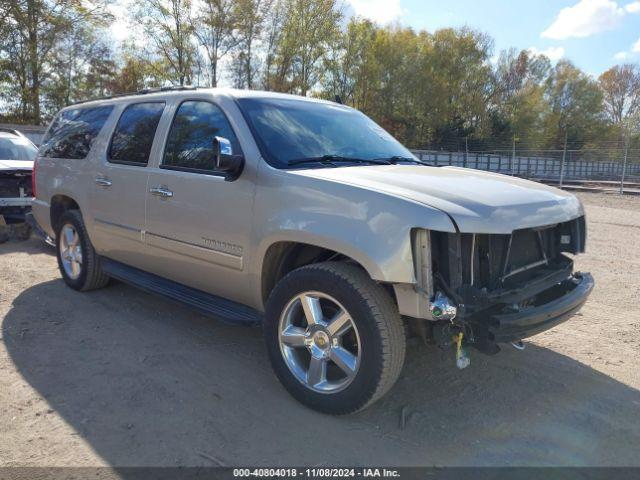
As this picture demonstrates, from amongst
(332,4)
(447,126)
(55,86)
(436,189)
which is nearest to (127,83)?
(55,86)

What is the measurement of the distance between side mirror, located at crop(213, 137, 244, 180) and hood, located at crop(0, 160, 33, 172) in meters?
5.93

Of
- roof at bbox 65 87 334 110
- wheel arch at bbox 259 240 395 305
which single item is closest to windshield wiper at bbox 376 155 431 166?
roof at bbox 65 87 334 110

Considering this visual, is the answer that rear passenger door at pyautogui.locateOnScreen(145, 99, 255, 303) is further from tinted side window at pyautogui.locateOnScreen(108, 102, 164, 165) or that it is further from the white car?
the white car

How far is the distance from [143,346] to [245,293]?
1.10m

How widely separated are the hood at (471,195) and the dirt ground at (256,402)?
1.17m

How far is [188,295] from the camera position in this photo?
13.1ft

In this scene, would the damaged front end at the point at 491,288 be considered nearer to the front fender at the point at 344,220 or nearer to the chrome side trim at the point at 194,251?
the front fender at the point at 344,220

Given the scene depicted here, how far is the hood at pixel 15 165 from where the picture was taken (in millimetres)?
7848

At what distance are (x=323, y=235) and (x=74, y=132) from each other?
3668mm

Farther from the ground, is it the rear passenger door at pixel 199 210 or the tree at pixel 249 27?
the tree at pixel 249 27

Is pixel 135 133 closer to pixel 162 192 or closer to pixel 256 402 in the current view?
pixel 162 192

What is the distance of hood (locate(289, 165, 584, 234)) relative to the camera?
108 inches

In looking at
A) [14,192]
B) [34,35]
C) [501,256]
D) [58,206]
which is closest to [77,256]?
[58,206]

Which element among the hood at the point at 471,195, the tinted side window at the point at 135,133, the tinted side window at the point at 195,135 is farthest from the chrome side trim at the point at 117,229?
the hood at the point at 471,195
